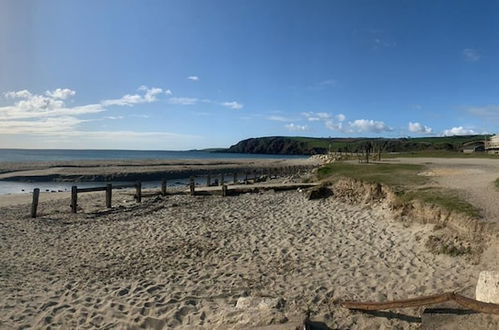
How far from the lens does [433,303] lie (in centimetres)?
588

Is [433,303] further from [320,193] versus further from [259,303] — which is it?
[320,193]

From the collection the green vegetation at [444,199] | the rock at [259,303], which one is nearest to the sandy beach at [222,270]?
the rock at [259,303]

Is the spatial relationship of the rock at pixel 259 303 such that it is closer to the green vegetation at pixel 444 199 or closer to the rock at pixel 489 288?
the rock at pixel 489 288

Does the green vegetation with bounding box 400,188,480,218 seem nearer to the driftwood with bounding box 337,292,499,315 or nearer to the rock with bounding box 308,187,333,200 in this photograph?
the driftwood with bounding box 337,292,499,315

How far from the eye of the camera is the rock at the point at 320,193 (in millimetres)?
18812

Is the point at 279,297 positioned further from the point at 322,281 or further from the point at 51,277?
the point at 51,277

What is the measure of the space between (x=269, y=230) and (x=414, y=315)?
7.25 meters

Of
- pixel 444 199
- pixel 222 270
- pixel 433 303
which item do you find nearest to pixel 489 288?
pixel 433 303

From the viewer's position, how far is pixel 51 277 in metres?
9.38

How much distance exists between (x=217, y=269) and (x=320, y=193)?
10.1 metres

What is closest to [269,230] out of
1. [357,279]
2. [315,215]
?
[315,215]

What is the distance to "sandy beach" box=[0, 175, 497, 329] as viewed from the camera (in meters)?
7.09

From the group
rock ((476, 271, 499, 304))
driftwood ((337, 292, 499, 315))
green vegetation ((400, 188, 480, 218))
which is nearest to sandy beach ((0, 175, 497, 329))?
driftwood ((337, 292, 499, 315))

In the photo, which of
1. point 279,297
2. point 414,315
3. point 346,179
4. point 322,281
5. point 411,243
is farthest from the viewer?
point 346,179
